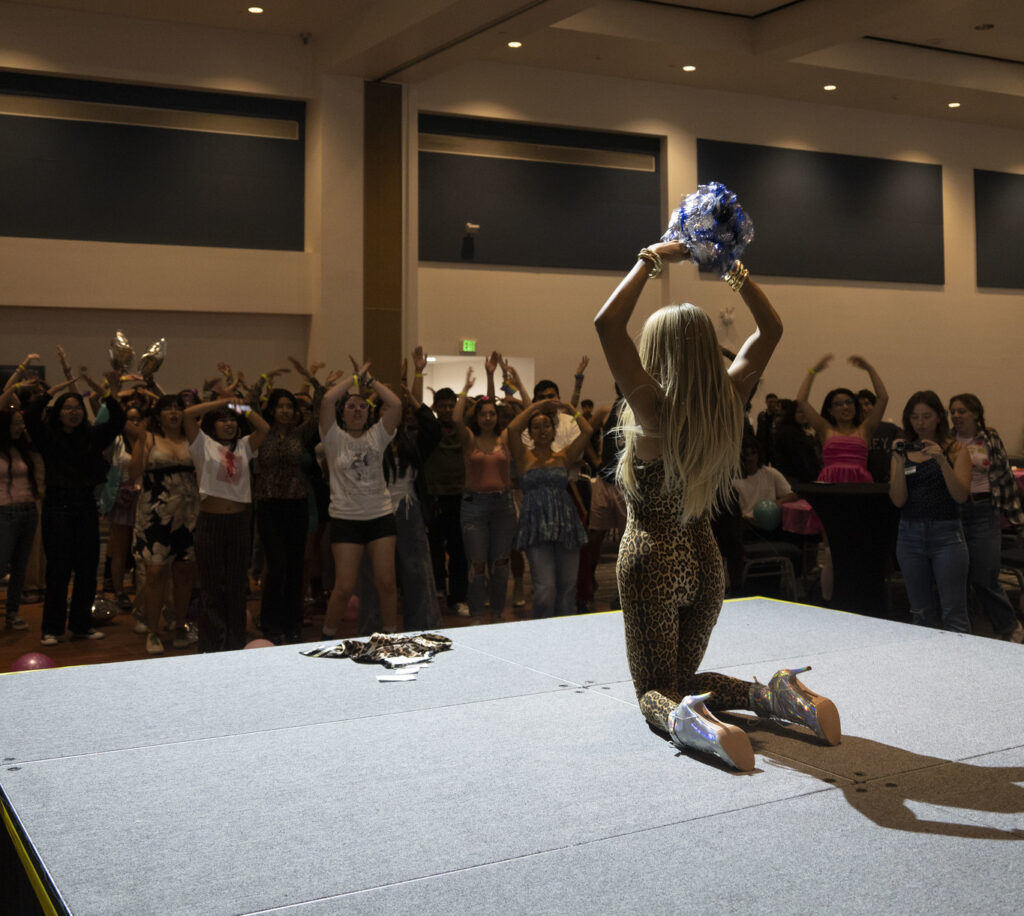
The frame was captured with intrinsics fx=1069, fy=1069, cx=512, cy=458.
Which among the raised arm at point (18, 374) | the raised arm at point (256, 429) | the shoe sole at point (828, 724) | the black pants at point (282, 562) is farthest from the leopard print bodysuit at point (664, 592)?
the raised arm at point (18, 374)

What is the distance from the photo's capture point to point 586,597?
22.8 ft

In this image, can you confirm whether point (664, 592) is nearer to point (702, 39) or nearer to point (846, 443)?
Result: point (846, 443)

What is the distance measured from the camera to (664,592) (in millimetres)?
2693

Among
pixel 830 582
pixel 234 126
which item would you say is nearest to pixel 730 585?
pixel 830 582

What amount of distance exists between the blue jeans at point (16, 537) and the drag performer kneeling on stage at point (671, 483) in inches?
188

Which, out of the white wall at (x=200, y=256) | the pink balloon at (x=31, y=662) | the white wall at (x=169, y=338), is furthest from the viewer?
the white wall at (x=169, y=338)

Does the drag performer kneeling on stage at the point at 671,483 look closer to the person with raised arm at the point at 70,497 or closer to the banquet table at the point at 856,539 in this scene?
the banquet table at the point at 856,539

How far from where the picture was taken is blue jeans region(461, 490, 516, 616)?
629cm

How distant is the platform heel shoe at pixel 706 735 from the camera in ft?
7.76

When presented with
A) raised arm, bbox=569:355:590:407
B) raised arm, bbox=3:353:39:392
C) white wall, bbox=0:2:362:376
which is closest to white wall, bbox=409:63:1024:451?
white wall, bbox=0:2:362:376

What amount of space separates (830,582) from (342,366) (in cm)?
572

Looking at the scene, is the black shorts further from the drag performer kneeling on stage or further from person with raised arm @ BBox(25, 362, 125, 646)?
the drag performer kneeling on stage

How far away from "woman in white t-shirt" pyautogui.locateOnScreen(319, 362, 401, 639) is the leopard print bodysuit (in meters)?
2.99

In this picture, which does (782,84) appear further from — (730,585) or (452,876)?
(452,876)
